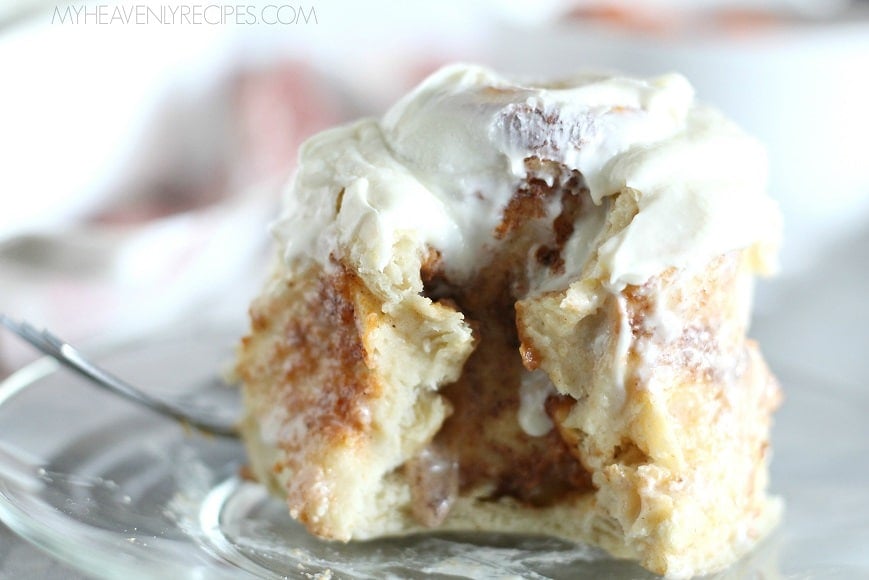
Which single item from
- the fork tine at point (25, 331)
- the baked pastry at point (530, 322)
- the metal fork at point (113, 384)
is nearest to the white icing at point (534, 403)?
the baked pastry at point (530, 322)

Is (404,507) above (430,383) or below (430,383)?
below

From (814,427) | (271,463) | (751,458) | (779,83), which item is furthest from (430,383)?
(779,83)

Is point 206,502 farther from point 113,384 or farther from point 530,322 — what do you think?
point 530,322

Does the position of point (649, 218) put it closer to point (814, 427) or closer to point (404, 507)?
point (404, 507)

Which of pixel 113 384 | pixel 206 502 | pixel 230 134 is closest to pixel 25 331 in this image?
pixel 113 384

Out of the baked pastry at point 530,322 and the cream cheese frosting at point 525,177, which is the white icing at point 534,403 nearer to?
the baked pastry at point 530,322

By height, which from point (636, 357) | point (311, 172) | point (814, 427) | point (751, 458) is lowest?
point (814, 427)
